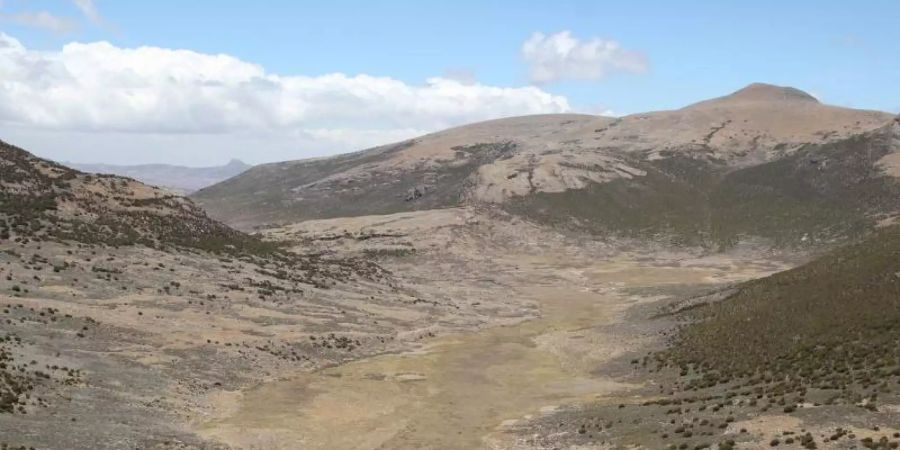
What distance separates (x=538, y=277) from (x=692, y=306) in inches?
1721

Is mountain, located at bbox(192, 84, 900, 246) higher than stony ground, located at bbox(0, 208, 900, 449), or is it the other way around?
mountain, located at bbox(192, 84, 900, 246)

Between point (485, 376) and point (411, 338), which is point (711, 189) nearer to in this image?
point (411, 338)

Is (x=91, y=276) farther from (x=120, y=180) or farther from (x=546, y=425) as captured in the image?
(x=546, y=425)

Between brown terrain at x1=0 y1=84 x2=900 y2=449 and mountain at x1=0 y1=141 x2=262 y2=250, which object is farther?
mountain at x1=0 y1=141 x2=262 y2=250

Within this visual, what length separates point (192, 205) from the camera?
327 ft

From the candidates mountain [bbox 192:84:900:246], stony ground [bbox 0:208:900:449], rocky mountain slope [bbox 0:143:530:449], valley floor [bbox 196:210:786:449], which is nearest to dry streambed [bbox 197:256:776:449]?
valley floor [bbox 196:210:786:449]

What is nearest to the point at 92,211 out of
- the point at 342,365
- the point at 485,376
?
the point at 342,365

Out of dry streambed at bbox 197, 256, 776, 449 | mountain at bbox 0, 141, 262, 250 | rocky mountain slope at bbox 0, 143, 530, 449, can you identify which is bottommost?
dry streambed at bbox 197, 256, 776, 449

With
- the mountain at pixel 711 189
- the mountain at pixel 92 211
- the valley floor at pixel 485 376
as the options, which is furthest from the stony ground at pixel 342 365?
A: the mountain at pixel 711 189

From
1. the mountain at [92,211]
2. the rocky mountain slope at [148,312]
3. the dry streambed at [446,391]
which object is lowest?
the dry streambed at [446,391]

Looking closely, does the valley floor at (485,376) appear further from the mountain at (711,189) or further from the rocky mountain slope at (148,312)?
the mountain at (711,189)

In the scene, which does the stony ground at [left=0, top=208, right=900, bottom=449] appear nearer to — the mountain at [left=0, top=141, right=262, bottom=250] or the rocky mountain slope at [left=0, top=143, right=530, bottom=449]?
the rocky mountain slope at [left=0, top=143, right=530, bottom=449]

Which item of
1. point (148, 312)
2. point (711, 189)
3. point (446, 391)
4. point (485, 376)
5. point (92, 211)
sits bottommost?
point (485, 376)

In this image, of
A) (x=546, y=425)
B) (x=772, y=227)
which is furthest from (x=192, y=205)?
(x=772, y=227)
